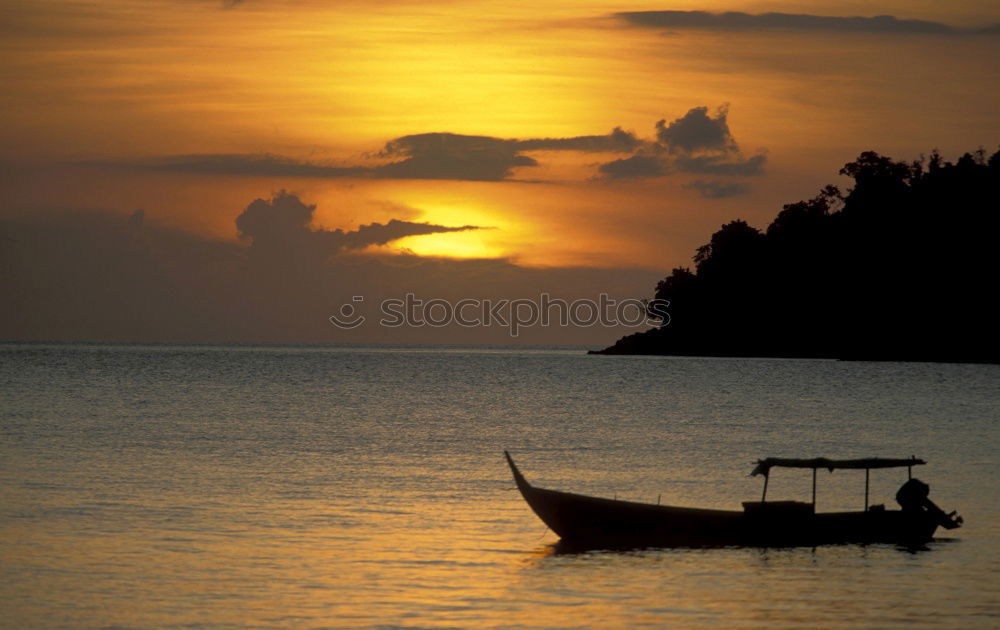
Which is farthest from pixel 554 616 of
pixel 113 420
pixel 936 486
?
pixel 113 420

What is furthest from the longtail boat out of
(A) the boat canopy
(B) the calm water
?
(B) the calm water

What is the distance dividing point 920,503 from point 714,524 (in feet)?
20.0

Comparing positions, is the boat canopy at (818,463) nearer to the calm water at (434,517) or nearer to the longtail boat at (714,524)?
the longtail boat at (714,524)

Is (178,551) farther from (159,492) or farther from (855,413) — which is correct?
(855,413)

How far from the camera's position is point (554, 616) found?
2364 centimetres

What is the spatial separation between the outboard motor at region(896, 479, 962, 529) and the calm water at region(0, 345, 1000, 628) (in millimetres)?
562

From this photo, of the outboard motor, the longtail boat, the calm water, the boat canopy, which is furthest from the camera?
the outboard motor

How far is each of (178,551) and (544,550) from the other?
8.87 meters

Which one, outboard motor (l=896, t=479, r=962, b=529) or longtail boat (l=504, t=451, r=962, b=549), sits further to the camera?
outboard motor (l=896, t=479, r=962, b=529)

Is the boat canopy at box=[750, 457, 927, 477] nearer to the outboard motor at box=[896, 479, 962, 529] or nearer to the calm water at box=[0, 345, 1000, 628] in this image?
the outboard motor at box=[896, 479, 962, 529]

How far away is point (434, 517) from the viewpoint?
35.0 meters

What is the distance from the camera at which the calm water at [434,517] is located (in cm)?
2430

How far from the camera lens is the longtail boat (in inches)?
1215

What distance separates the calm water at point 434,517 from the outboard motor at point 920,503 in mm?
562
